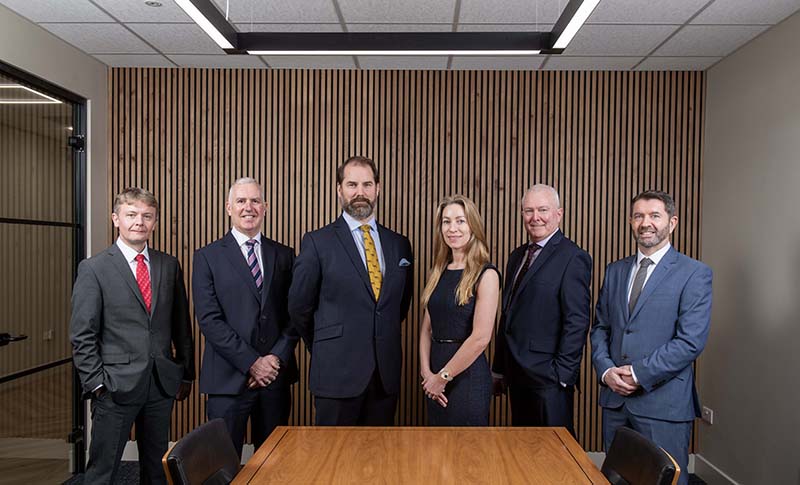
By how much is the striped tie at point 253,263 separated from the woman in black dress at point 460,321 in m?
1.06

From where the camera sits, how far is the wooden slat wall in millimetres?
5930

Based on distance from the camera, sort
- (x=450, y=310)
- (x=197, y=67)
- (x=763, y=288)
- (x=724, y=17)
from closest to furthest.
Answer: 1. (x=450, y=310)
2. (x=724, y=17)
3. (x=763, y=288)
4. (x=197, y=67)

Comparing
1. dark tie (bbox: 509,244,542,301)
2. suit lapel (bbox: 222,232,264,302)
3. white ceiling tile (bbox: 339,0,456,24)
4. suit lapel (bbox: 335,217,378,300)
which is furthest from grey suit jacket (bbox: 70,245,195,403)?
dark tie (bbox: 509,244,542,301)

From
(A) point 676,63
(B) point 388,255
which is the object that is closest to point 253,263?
(B) point 388,255

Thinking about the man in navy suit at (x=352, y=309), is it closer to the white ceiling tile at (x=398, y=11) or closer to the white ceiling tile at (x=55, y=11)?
the white ceiling tile at (x=398, y=11)

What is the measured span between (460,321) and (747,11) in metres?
2.73

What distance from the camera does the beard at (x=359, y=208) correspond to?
160 inches

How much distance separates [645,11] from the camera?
Result: 4.34 m

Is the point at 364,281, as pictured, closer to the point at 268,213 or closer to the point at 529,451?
the point at 529,451

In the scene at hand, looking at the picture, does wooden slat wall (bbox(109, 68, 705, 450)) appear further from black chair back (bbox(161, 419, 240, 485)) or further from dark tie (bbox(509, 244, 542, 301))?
black chair back (bbox(161, 419, 240, 485))

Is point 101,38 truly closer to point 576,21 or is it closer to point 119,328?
point 119,328

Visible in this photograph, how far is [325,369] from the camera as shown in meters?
3.92

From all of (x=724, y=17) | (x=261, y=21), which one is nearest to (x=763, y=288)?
(x=724, y=17)

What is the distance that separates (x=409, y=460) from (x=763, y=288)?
10.9 ft
